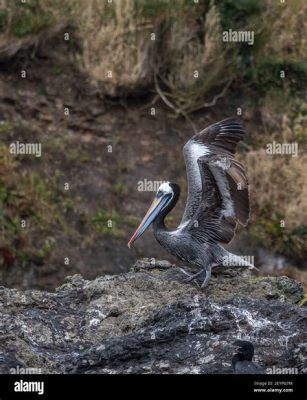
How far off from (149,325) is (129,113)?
298 inches

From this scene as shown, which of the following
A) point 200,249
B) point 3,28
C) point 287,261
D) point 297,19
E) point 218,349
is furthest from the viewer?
point 297,19

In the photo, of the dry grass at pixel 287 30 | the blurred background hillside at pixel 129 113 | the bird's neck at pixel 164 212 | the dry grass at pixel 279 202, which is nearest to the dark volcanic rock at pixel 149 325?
the bird's neck at pixel 164 212

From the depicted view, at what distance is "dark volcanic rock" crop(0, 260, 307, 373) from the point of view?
7.49 m

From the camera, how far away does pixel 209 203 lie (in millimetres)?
9664

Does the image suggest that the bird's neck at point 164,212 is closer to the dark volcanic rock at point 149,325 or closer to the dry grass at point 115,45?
the dark volcanic rock at point 149,325

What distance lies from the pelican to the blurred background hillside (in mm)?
3783

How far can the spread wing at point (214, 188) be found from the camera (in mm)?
9469

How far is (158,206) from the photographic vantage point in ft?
33.2

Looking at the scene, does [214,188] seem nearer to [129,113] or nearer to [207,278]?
[207,278]

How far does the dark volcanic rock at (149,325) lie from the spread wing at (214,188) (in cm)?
75

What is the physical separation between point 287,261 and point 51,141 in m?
3.28

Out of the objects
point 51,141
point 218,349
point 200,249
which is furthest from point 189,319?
point 51,141

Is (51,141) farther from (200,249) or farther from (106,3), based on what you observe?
(200,249)

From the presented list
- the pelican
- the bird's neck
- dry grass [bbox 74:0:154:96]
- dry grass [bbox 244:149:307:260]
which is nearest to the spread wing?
the pelican
